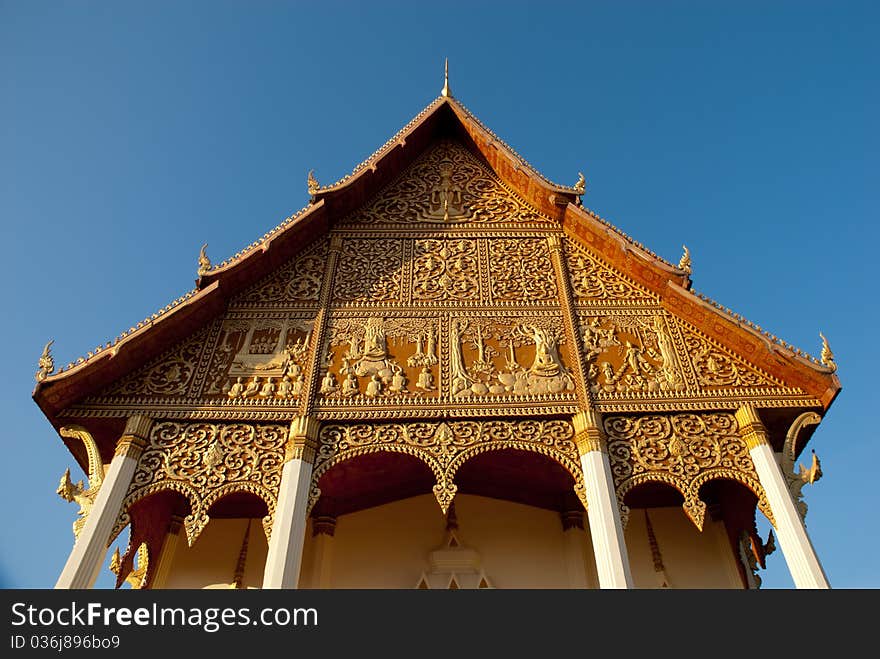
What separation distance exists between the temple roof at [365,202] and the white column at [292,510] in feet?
7.39

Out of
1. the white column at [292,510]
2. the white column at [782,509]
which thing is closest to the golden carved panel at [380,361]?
the white column at [292,510]

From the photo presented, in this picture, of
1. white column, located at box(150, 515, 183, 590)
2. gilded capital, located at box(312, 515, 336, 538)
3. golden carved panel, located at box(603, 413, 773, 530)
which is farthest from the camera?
gilded capital, located at box(312, 515, 336, 538)

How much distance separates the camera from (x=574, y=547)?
9578 mm

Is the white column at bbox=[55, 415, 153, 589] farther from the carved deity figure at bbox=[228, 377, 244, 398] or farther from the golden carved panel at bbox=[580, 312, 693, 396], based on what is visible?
the golden carved panel at bbox=[580, 312, 693, 396]

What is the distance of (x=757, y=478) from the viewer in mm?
7836

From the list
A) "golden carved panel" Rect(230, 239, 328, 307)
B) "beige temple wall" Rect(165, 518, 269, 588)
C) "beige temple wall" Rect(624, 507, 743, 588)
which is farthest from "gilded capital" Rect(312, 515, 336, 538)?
"beige temple wall" Rect(624, 507, 743, 588)

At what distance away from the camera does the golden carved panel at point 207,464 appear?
25.2ft

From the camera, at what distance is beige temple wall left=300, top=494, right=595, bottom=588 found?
9.50 metres

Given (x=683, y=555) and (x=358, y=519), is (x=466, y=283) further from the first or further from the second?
(x=683, y=555)

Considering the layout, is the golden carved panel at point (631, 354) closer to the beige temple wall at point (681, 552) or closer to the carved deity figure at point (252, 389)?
the beige temple wall at point (681, 552)

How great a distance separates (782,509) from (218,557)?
23.2 feet

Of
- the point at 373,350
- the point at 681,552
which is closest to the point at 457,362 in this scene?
the point at 373,350

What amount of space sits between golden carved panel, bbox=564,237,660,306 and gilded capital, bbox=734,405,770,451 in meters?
2.01
